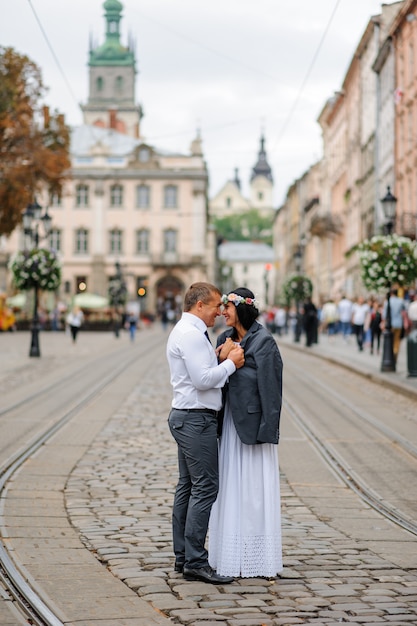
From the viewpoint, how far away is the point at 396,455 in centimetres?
1313

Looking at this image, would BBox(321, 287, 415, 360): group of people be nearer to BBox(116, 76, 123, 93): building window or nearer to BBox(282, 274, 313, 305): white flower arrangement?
BBox(282, 274, 313, 305): white flower arrangement

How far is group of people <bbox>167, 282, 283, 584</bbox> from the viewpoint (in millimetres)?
6949

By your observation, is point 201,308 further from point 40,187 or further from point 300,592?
point 40,187

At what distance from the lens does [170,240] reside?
315 ft

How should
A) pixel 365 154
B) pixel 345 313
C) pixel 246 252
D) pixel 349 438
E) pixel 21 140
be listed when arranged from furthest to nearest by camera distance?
pixel 246 252
pixel 365 154
pixel 345 313
pixel 21 140
pixel 349 438

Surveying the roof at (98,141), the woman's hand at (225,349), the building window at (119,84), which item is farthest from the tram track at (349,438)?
the building window at (119,84)

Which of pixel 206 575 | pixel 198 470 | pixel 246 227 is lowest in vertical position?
pixel 206 575

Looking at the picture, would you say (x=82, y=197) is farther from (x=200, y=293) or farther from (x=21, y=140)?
(x=200, y=293)

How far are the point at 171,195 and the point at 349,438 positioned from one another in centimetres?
8198

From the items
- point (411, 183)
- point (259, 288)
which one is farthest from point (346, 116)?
point (259, 288)

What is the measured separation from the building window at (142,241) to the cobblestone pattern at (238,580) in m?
84.5

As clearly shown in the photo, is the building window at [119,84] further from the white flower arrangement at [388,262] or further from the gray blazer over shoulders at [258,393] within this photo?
the gray blazer over shoulders at [258,393]

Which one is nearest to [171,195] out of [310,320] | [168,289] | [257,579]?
[168,289]

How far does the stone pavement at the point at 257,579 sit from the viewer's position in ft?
20.5
